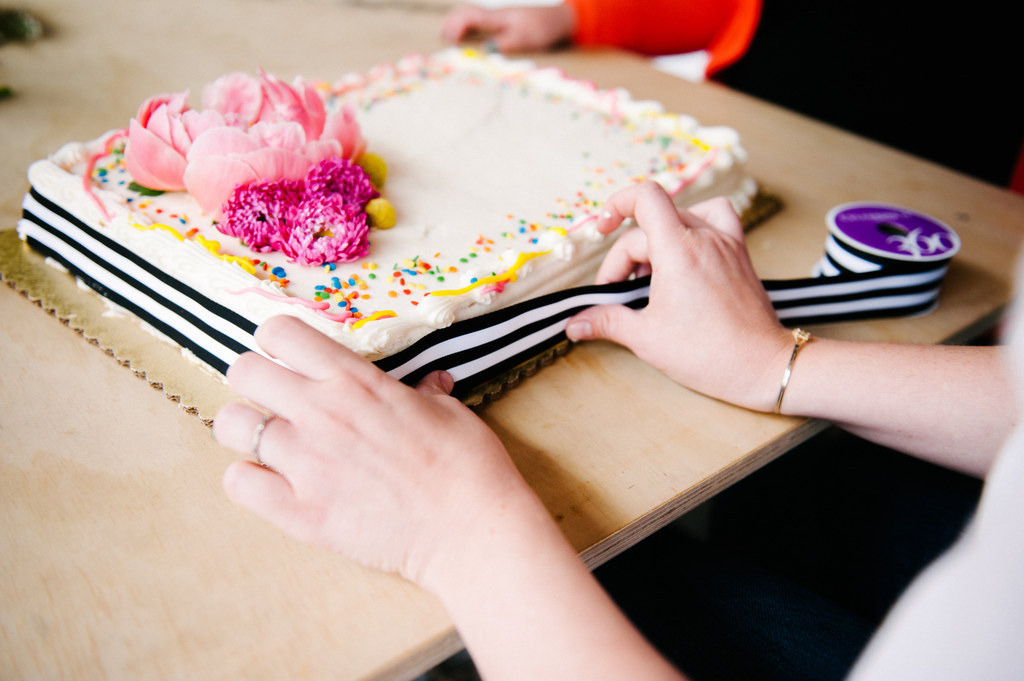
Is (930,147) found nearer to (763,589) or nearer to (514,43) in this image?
(514,43)

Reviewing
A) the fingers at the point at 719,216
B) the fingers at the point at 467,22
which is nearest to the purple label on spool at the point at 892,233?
the fingers at the point at 719,216

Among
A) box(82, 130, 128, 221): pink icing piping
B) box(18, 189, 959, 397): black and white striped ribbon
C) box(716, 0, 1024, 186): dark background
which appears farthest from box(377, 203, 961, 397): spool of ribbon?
box(716, 0, 1024, 186): dark background

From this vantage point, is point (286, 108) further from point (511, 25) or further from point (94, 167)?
point (511, 25)

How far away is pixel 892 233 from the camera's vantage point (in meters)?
1.07

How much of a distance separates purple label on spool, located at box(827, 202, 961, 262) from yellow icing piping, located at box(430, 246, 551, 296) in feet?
1.46

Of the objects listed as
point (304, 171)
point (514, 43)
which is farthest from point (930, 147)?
point (304, 171)

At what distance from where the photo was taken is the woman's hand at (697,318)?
835mm

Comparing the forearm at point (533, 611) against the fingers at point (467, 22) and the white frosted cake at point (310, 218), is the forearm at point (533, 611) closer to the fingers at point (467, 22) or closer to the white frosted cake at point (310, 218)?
the white frosted cake at point (310, 218)

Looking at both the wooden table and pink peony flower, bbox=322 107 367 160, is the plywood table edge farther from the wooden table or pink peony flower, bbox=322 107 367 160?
pink peony flower, bbox=322 107 367 160

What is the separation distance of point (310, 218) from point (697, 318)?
0.47 m

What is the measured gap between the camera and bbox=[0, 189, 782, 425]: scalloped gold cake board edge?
0.80 m

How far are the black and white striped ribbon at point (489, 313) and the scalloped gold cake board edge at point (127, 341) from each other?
0.05ft

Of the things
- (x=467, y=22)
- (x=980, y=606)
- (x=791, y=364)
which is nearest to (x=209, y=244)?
(x=791, y=364)

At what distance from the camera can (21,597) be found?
594 millimetres
